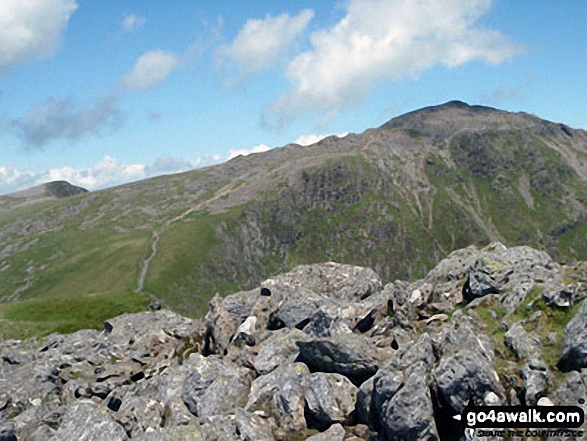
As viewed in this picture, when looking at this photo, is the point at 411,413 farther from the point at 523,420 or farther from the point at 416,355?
the point at 523,420

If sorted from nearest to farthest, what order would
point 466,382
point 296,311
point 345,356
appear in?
1. point 466,382
2. point 345,356
3. point 296,311

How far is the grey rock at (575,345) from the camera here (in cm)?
2553

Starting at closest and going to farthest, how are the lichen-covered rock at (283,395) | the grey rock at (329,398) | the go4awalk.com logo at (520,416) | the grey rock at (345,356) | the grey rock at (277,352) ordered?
the go4awalk.com logo at (520,416) → the grey rock at (329,398) → the lichen-covered rock at (283,395) → the grey rock at (345,356) → the grey rock at (277,352)

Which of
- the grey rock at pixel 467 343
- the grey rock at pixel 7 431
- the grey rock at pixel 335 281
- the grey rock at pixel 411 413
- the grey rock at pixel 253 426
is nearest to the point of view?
the grey rock at pixel 411 413

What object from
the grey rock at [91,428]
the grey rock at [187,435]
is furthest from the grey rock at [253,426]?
the grey rock at [91,428]

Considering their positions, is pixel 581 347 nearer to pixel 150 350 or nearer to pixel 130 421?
pixel 130 421

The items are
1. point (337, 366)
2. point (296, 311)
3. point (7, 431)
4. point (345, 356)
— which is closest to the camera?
point (345, 356)

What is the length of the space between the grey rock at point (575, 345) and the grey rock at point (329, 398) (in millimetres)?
12467

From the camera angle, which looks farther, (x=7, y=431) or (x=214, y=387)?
(x=7, y=431)

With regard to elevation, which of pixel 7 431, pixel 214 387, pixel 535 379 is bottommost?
pixel 7 431

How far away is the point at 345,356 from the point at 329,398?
125 inches

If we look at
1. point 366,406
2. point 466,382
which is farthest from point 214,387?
point 466,382

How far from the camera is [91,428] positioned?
27.6 meters

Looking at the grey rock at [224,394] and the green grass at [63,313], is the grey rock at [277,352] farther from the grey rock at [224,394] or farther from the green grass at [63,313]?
the green grass at [63,313]
